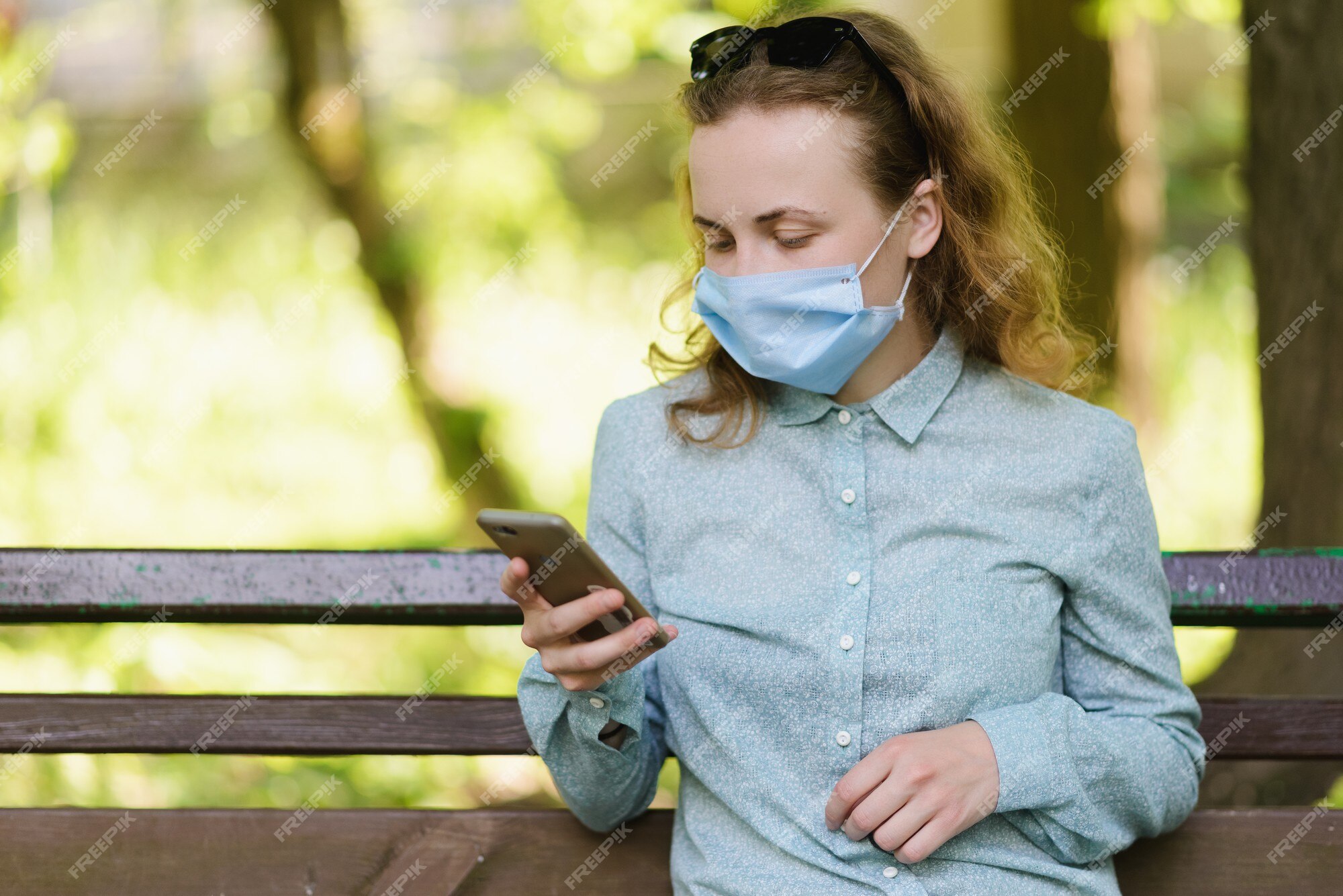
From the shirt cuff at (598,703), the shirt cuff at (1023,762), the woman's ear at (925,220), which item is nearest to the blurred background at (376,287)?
the woman's ear at (925,220)

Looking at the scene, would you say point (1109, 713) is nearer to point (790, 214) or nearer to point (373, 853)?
point (790, 214)

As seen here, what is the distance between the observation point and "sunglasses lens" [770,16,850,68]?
1.62 m

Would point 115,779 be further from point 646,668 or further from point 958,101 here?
point 958,101

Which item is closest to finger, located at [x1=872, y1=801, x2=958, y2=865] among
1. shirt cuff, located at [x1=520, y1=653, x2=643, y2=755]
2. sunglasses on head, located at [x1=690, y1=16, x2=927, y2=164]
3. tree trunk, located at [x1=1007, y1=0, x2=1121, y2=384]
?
shirt cuff, located at [x1=520, y1=653, x2=643, y2=755]

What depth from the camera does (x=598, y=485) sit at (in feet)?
5.76

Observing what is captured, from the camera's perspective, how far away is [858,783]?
4.85 ft

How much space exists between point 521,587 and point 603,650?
0.39ft

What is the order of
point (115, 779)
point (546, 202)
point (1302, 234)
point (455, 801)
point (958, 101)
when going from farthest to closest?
point (546, 202), point (455, 801), point (115, 779), point (1302, 234), point (958, 101)

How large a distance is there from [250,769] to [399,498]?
165cm

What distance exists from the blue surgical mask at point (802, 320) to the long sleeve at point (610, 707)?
249 millimetres

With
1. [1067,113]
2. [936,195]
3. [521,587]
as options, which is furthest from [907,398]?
[1067,113]

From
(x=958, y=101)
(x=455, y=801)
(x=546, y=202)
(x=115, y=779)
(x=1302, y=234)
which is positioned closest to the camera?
(x=958, y=101)

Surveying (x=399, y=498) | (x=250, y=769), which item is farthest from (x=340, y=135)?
(x=250, y=769)

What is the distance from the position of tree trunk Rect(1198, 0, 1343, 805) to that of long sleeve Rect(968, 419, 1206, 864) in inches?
55.6
